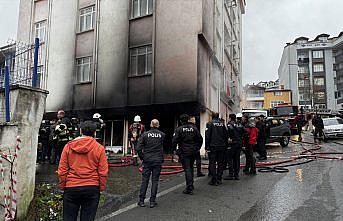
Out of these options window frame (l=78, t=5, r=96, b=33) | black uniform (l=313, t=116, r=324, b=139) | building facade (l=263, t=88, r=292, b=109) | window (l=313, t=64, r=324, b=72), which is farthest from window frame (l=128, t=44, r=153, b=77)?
window (l=313, t=64, r=324, b=72)

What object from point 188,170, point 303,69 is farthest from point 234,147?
point 303,69

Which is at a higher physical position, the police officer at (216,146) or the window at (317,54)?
the window at (317,54)

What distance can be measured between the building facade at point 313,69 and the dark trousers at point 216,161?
6365cm

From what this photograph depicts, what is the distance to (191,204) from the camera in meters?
5.90

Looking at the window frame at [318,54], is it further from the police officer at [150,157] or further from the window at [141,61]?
the police officer at [150,157]

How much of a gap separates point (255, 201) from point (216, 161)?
1.87 metres

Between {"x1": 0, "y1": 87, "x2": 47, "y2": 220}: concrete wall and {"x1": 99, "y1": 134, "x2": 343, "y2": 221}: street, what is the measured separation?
1.54m

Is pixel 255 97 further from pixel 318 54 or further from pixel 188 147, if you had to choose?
pixel 188 147

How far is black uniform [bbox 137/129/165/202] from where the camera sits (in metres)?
5.88

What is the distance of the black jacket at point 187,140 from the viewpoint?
6816mm

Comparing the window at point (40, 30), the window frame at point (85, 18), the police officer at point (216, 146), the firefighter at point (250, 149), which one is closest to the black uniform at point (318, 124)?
the firefighter at point (250, 149)

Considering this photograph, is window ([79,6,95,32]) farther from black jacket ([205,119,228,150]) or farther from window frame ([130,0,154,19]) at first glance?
black jacket ([205,119,228,150])

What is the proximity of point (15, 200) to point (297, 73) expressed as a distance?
71.9 m

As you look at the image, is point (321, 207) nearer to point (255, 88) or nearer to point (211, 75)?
point (211, 75)
